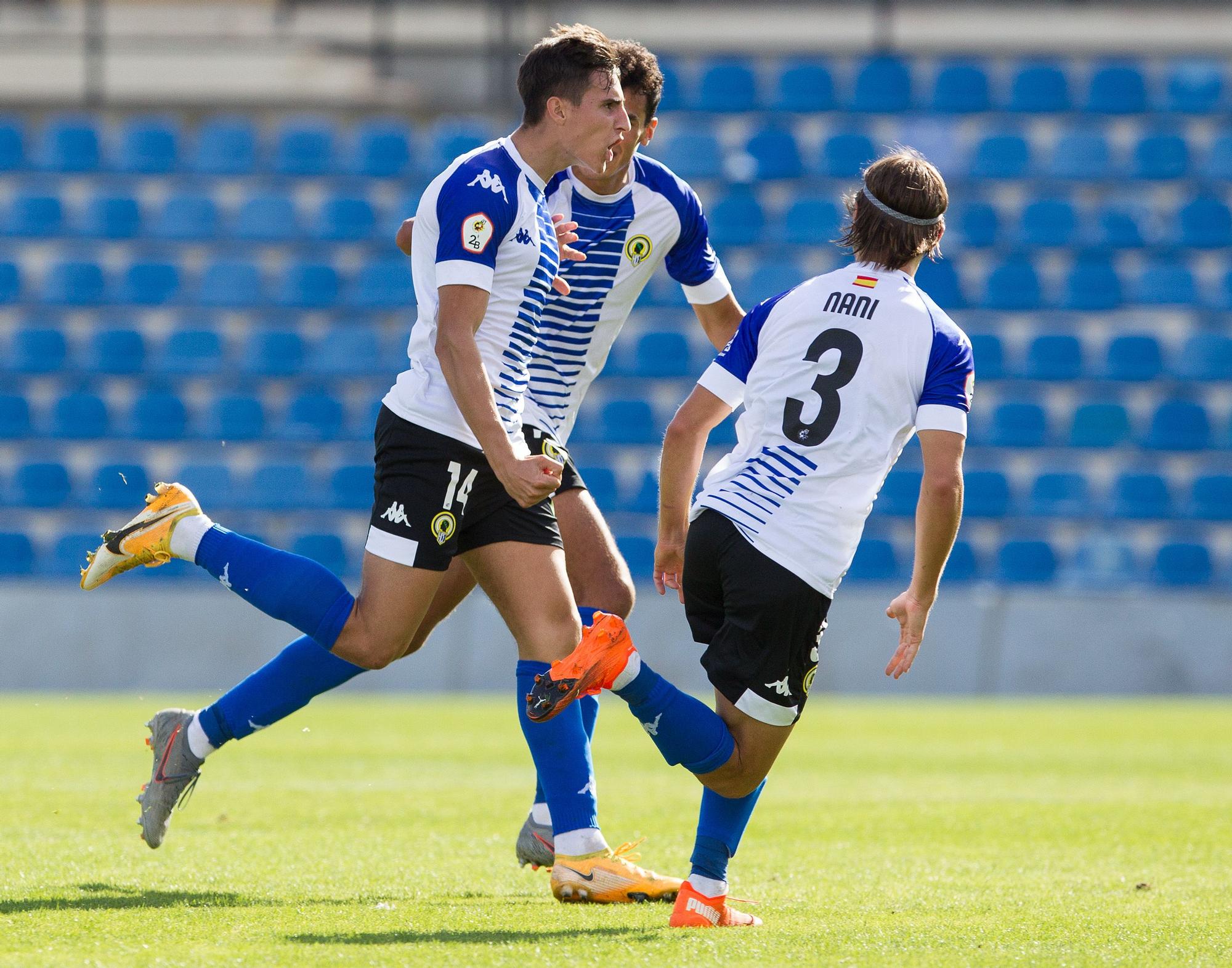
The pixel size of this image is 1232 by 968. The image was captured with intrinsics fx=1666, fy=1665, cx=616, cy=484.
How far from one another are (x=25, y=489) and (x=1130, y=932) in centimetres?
1175

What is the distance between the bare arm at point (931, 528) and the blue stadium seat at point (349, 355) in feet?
35.3

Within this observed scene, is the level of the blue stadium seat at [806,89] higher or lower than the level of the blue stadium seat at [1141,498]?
higher

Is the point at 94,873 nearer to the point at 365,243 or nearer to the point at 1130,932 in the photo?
the point at 1130,932

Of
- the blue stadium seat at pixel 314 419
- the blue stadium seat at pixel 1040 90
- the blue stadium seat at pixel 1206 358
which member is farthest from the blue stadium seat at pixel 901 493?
the blue stadium seat at pixel 314 419

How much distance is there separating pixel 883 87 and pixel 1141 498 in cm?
452

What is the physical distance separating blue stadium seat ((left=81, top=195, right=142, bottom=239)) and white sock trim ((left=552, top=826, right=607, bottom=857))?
11985 mm

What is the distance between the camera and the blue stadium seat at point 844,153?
14.8 metres

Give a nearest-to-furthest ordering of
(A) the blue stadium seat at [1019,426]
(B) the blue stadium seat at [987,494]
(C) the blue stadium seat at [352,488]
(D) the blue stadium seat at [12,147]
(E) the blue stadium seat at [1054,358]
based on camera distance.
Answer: (B) the blue stadium seat at [987,494] < (C) the blue stadium seat at [352,488] < (A) the blue stadium seat at [1019,426] < (E) the blue stadium seat at [1054,358] < (D) the blue stadium seat at [12,147]

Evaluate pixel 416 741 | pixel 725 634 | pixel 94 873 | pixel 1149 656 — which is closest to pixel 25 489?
pixel 416 741

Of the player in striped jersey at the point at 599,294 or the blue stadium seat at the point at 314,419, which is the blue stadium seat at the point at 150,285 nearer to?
the blue stadium seat at the point at 314,419

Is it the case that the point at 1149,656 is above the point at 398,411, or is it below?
below

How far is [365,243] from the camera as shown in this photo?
14844 mm

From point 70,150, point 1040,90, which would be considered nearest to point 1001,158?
point 1040,90

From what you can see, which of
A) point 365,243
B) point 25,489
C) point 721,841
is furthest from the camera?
point 365,243
